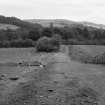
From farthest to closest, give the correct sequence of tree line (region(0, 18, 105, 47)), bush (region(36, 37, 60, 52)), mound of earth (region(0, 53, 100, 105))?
1. tree line (region(0, 18, 105, 47))
2. bush (region(36, 37, 60, 52))
3. mound of earth (region(0, 53, 100, 105))

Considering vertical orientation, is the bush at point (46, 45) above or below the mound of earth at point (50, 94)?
above

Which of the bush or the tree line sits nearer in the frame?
the bush

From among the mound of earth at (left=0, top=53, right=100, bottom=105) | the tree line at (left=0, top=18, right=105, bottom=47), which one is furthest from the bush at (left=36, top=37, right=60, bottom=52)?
the mound of earth at (left=0, top=53, right=100, bottom=105)

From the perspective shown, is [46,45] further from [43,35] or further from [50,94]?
[50,94]

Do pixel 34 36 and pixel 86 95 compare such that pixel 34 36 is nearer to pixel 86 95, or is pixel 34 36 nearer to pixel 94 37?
pixel 94 37

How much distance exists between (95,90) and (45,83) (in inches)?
119

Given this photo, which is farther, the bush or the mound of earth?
the bush

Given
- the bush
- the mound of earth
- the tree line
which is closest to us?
the mound of earth

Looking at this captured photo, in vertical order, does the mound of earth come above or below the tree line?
below

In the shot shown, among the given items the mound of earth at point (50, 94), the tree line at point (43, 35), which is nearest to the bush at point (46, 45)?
the tree line at point (43, 35)

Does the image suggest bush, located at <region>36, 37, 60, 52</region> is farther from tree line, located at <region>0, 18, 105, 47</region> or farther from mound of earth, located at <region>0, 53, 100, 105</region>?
mound of earth, located at <region>0, 53, 100, 105</region>

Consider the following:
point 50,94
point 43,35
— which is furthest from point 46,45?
point 50,94

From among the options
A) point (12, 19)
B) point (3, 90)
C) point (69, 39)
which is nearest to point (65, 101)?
point (3, 90)

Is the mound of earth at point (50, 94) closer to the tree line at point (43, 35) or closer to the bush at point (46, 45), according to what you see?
the bush at point (46, 45)
